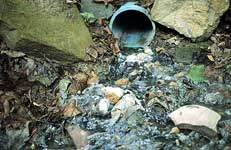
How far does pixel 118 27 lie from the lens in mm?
4812

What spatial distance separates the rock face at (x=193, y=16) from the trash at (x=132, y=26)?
8.1 inches

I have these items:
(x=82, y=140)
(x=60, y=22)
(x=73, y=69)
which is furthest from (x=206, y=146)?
(x=60, y=22)

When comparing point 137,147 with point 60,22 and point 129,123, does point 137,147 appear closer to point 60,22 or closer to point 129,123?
point 129,123

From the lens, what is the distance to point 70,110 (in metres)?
3.68

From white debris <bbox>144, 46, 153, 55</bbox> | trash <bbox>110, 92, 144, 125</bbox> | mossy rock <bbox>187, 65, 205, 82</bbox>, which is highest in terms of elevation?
white debris <bbox>144, 46, 153, 55</bbox>

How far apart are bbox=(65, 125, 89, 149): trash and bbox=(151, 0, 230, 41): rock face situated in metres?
1.72

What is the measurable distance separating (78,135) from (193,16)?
1932mm

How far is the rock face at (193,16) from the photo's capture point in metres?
4.52

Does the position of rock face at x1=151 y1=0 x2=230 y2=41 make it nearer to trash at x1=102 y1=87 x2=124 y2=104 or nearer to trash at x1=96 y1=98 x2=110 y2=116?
trash at x1=102 y1=87 x2=124 y2=104

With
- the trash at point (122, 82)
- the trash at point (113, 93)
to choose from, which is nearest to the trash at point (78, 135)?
the trash at point (113, 93)

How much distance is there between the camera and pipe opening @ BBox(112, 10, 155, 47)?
15.4ft

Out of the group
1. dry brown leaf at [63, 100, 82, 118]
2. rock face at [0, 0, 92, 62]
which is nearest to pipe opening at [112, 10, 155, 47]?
rock face at [0, 0, 92, 62]

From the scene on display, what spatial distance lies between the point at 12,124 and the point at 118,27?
1.86 metres

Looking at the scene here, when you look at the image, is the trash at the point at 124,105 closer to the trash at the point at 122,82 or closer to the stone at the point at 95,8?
the trash at the point at 122,82
